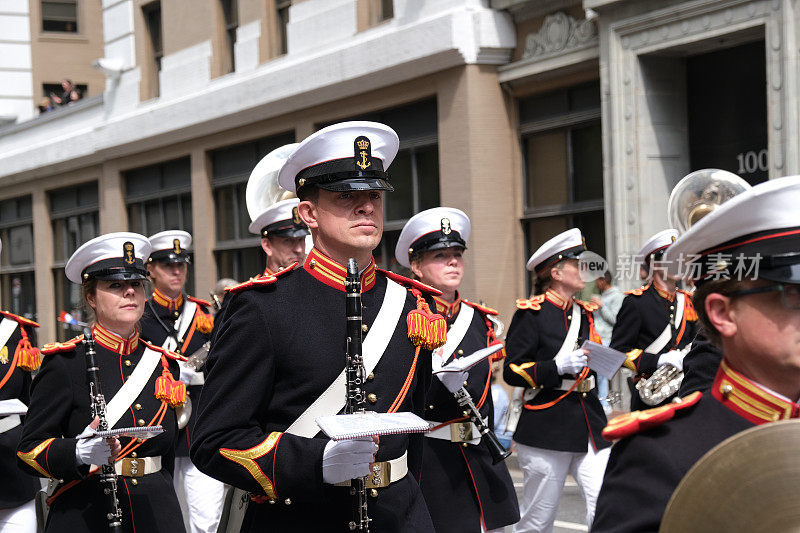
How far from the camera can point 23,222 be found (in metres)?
29.2

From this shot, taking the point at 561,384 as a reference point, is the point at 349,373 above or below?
above

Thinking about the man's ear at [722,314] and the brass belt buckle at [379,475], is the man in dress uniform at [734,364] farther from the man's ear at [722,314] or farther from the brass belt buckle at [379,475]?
the brass belt buckle at [379,475]

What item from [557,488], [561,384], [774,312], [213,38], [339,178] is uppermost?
[213,38]

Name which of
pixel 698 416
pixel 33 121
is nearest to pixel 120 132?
pixel 33 121

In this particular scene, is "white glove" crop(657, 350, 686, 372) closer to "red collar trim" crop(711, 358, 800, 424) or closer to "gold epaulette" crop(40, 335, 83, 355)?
"gold epaulette" crop(40, 335, 83, 355)

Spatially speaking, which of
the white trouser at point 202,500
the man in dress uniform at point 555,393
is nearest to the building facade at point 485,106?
the man in dress uniform at point 555,393

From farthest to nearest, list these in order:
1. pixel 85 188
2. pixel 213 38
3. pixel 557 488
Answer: pixel 85 188 → pixel 213 38 → pixel 557 488

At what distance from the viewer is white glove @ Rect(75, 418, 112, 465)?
490cm

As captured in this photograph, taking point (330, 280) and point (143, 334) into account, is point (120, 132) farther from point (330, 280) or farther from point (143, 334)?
point (330, 280)

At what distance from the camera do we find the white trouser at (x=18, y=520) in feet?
21.1

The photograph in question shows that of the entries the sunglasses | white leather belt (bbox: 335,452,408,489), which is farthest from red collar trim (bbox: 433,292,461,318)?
the sunglasses

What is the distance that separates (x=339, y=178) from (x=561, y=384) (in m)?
4.42

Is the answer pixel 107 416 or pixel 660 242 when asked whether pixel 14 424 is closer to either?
pixel 107 416

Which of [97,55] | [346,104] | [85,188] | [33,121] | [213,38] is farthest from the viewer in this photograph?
[97,55]
